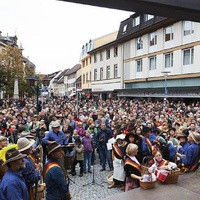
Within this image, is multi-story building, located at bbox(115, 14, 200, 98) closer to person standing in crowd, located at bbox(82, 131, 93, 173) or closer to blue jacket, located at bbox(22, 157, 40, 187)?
person standing in crowd, located at bbox(82, 131, 93, 173)

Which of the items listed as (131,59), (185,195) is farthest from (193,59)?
(185,195)

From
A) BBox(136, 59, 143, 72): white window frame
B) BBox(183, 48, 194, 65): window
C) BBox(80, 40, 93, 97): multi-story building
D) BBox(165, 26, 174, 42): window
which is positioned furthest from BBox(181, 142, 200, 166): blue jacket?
BBox(80, 40, 93, 97): multi-story building

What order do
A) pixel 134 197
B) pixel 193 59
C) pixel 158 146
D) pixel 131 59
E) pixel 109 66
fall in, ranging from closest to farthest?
1. pixel 134 197
2. pixel 158 146
3. pixel 193 59
4. pixel 131 59
5. pixel 109 66

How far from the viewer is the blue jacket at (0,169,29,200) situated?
10.5 feet

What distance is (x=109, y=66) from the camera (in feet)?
138

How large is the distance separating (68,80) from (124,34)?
50.0m

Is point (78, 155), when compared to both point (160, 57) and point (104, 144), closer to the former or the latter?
point (104, 144)

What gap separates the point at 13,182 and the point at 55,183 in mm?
1071

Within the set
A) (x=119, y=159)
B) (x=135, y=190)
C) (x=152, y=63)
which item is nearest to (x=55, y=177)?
(x=135, y=190)

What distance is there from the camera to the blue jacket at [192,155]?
7198mm

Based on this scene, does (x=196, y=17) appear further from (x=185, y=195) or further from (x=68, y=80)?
(x=68, y=80)

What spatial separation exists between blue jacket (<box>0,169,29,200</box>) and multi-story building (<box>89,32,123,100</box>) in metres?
35.0

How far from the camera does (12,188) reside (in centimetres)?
323

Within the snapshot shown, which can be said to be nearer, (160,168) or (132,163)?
(132,163)
